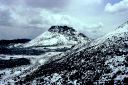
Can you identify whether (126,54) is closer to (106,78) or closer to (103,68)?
(103,68)

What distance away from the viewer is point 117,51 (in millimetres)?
172250

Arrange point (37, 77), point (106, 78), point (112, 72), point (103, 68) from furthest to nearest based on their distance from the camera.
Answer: point (37, 77), point (103, 68), point (112, 72), point (106, 78)

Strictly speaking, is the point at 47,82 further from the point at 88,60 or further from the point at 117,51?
the point at 117,51

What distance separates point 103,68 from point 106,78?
2126cm

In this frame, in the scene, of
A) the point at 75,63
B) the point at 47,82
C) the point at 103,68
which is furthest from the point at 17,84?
the point at 103,68

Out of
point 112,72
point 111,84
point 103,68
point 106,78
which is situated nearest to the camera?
point 111,84

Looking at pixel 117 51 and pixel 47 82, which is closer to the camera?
pixel 47 82

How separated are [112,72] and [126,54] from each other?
31.1m

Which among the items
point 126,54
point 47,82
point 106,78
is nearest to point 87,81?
point 106,78

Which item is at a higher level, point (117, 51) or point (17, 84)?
point (117, 51)

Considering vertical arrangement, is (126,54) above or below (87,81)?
above

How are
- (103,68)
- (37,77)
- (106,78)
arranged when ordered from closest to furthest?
1. (106,78)
2. (103,68)
3. (37,77)

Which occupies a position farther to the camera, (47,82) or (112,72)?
(47,82)

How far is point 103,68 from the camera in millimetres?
141750
